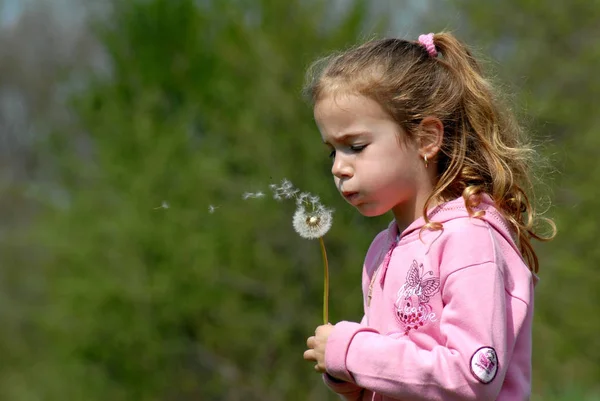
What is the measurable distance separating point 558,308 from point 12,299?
10949 millimetres

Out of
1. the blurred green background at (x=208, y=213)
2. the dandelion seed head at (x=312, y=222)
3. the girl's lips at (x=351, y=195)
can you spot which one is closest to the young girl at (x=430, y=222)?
the girl's lips at (x=351, y=195)

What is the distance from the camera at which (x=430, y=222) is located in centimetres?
221

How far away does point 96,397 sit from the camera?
52.6ft

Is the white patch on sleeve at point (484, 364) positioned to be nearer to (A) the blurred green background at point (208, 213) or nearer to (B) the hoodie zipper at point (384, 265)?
(B) the hoodie zipper at point (384, 265)

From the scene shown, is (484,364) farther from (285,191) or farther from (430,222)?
(285,191)

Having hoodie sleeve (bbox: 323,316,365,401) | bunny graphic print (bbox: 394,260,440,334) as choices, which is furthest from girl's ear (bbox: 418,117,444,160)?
hoodie sleeve (bbox: 323,316,365,401)

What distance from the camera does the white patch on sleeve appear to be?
201 centimetres

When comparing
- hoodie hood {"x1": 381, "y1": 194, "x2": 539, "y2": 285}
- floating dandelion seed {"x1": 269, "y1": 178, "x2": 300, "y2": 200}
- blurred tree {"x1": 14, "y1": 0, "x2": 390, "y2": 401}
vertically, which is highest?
blurred tree {"x1": 14, "y1": 0, "x2": 390, "y2": 401}

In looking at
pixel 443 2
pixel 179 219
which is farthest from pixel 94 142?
pixel 443 2

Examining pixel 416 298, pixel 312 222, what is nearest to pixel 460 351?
pixel 416 298

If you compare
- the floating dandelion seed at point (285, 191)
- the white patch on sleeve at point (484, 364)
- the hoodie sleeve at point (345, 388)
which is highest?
the floating dandelion seed at point (285, 191)

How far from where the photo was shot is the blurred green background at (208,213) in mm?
11805

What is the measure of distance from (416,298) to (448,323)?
11 cm

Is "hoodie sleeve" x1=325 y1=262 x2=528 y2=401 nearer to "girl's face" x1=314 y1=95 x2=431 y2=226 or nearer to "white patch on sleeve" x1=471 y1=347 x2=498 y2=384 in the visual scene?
"white patch on sleeve" x1=471 y1=347 x2=498 y2=384
